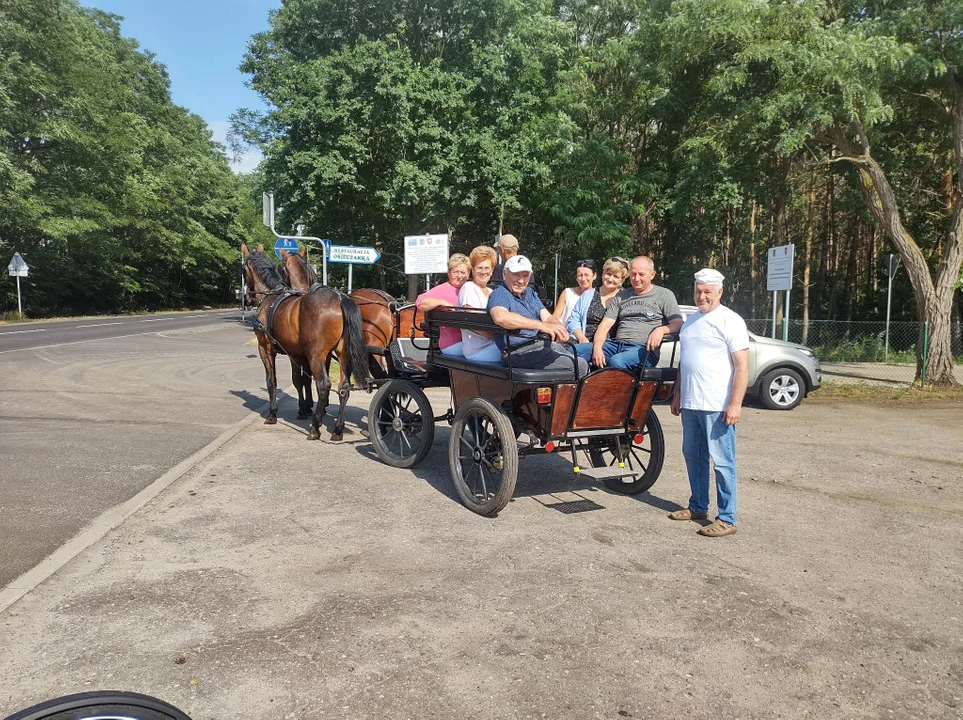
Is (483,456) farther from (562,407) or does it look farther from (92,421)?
(92,421)

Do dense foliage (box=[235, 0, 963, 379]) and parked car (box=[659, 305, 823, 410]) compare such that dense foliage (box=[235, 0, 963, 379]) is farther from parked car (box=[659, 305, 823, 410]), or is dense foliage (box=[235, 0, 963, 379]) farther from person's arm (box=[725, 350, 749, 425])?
person's arm (box=[725, 350, 749, 425])

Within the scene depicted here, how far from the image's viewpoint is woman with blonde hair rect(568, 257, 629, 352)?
6.29 metres

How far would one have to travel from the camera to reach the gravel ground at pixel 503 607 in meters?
2.98

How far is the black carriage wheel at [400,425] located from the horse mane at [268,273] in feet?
10.6

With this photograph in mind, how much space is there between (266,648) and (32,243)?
36.2m

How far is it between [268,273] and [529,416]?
5.61 meters

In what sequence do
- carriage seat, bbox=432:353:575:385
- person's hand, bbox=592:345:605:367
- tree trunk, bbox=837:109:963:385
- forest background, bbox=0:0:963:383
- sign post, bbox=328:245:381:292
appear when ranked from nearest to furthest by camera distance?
1. carriage seat, bbox=432:353:575:385
2. person's hand, bbox=592:345:605:367
3. forest background, bbox=0:0:963:383
4. tree trunk, bbox=837:109:963:385
5. sign post, bbox=328:245:381:292

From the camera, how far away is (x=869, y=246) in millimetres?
25016

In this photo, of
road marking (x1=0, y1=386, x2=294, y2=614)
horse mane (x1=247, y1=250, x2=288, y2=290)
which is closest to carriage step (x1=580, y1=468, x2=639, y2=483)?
road marking (x1=0, y1=386, x2=294, y2=614)

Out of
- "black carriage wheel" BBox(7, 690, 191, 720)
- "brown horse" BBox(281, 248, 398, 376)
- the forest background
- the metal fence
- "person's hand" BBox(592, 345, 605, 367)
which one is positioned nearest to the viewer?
"black carriage wheel" BBox(7, 690, 191, 720)

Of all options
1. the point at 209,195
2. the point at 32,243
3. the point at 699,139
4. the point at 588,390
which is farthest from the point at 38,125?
the point at 588,390

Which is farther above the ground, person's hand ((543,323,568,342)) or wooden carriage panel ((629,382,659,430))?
person's hand ((543,323,568,342))

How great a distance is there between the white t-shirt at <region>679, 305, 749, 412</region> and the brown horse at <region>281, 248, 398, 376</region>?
4.85 metres

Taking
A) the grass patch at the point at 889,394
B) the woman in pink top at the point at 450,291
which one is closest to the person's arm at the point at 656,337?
the woman in pink top at the point at 450,291
